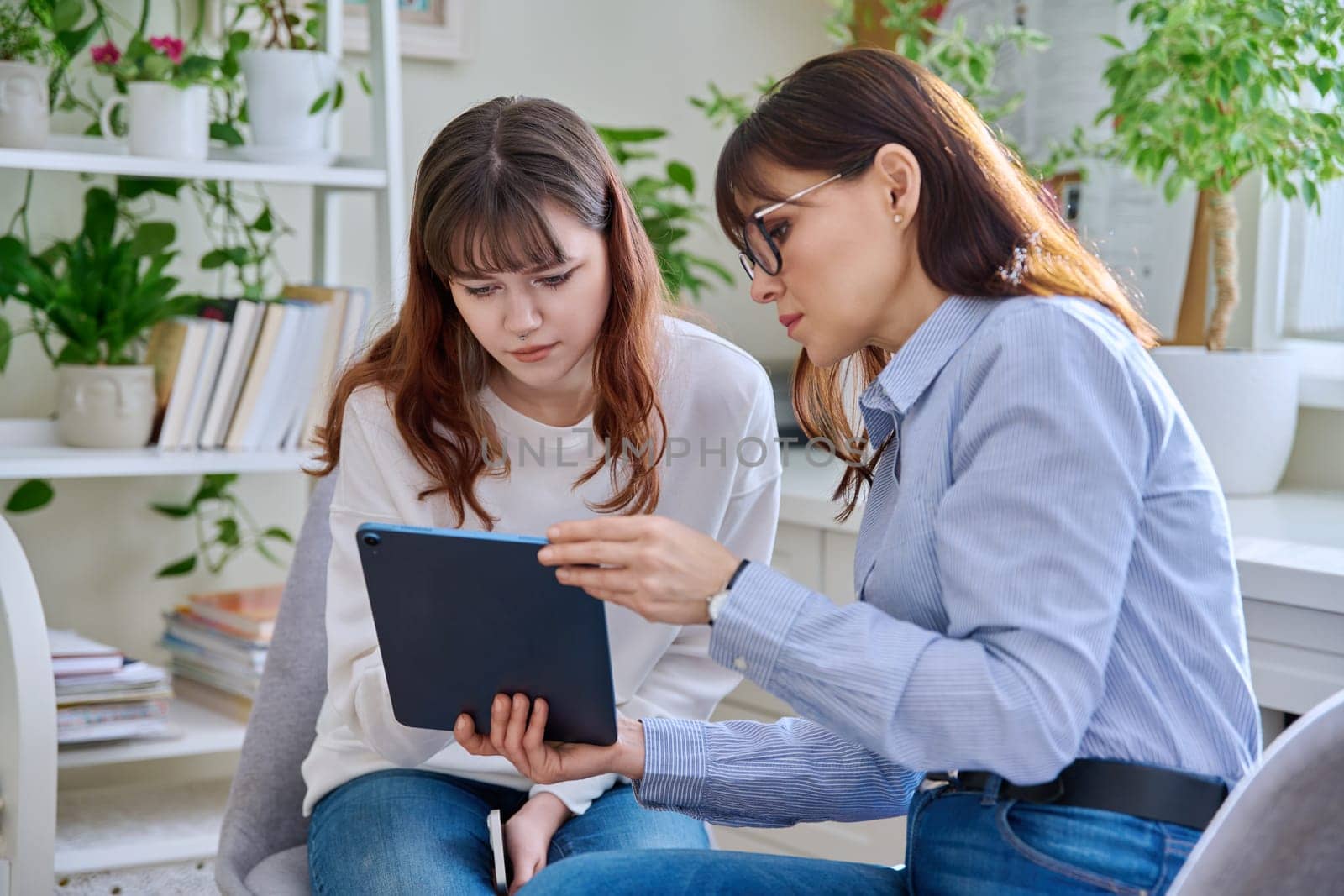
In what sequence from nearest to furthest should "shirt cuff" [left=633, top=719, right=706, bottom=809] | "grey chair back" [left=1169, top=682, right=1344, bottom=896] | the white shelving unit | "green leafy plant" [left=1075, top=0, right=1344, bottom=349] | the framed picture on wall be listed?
1. "grey chair back" [left=1169, top=682, right=1344, bottom=896]
2. "shirt cuff" [left=633, top=719, right=706, bottom=809]
3. "green leafy plant" [left=1075, top=0, right=1344, bottom=349]
4. the white shelving unit
5. the framed picture on wall

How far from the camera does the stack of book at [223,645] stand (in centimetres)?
204

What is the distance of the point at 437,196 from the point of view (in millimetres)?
1279

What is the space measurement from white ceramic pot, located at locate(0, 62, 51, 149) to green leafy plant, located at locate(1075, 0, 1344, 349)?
1419 mm

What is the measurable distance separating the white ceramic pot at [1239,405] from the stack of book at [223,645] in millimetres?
1336

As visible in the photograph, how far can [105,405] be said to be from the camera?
1.93m

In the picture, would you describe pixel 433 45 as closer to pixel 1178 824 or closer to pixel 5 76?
pixel 5 76

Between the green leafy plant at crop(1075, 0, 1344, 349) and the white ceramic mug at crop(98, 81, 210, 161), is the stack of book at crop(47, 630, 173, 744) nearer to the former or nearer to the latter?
the white ceramic mug at crop(98, 81, 210, 161)

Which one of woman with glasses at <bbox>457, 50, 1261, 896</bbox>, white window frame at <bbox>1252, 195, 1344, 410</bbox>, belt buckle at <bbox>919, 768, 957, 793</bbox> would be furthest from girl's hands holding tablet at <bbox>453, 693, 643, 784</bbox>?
white window frame at <bbox>1252, 195, 1344, 410</bbox>

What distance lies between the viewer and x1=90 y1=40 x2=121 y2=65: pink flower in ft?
6.28

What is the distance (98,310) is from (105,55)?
1.20 feet

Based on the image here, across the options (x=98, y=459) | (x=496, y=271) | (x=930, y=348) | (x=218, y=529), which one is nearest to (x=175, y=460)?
(x=98, y=459)

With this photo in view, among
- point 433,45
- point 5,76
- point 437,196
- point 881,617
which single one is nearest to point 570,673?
point 881,617

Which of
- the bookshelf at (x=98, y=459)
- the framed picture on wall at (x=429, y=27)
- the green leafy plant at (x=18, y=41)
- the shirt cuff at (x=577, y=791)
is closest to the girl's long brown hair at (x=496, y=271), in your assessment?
the shirt cuff at (x=577, y=791)

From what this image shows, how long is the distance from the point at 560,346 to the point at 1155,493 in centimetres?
64
